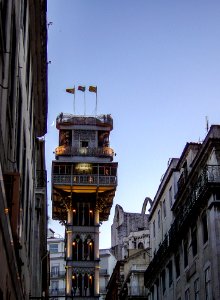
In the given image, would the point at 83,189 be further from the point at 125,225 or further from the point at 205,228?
the point at 205,228

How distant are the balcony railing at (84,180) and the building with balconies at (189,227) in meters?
44.3

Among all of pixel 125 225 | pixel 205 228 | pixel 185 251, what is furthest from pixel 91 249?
pixel 205 228

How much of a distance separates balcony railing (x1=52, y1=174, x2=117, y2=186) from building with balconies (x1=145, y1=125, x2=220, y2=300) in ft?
145

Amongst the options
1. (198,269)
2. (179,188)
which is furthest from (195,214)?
(179,188)

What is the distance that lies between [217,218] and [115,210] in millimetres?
88588

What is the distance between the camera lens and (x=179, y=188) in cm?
5259

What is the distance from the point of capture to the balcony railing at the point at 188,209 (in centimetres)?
4322

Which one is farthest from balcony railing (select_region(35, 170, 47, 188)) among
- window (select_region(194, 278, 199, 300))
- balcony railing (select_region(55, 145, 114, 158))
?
balcony railing (select_region(55, 145, 114, 158))

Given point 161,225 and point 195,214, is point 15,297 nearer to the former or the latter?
point 195,214

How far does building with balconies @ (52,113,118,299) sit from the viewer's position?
101250mm

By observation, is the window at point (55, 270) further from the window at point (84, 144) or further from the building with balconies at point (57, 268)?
the window at point (84, 144)

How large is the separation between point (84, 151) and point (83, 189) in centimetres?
674

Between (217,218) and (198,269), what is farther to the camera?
(198,269)

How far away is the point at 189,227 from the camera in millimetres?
47875
